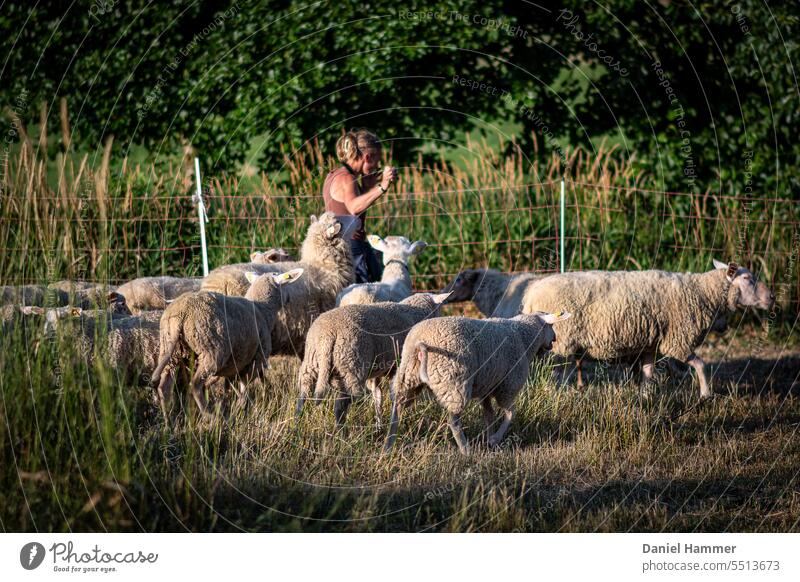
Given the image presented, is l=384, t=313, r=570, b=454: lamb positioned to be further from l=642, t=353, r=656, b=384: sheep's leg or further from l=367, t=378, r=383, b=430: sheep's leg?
l=642, t=353, r=656, b=384: sheep's leg

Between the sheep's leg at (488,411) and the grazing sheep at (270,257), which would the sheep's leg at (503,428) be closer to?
the sheep's leg at (488,411)

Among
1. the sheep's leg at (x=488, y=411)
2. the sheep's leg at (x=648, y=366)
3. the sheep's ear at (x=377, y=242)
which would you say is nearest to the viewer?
the sheep's leg at (x=488, y=411)

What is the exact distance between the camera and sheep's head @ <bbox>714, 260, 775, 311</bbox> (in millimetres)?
8844

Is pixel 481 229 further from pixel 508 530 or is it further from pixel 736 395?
pixel 508 530

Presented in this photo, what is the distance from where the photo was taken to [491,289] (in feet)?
30.8

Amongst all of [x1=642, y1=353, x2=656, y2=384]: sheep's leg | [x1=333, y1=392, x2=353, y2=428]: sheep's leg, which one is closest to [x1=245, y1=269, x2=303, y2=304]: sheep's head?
[x1=333, y1=392, x2=353, y2=428]: sheep's leg

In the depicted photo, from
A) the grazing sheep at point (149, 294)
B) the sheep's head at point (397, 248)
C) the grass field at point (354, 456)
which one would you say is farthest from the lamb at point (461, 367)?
the grazing sheep at point (149, 294)

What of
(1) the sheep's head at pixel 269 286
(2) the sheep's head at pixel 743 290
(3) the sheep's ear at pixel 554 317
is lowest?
(2) the sheep's head at pixel 743 290

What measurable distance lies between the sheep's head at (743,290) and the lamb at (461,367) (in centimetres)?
306

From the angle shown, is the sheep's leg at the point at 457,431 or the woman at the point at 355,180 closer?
the sheep's leg at the point at 457,431

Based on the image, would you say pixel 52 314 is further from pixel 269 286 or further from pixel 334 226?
pixel 334 226

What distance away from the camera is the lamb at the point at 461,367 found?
6.14 m

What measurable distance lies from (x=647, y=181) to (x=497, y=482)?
8876 mm

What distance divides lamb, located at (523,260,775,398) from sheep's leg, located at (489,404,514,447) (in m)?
1.89
